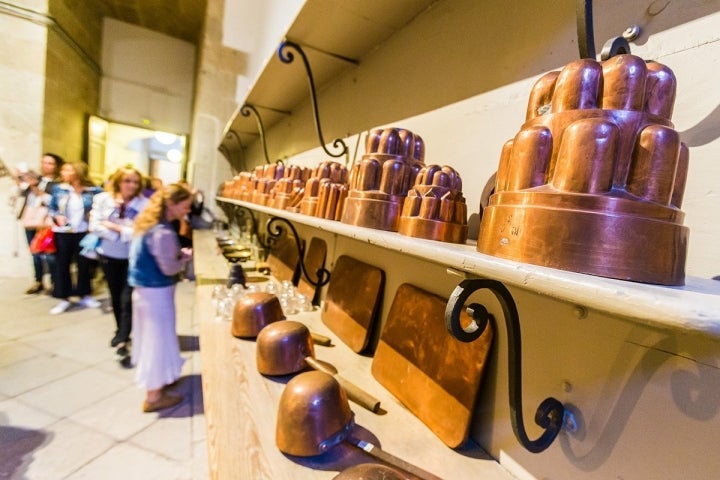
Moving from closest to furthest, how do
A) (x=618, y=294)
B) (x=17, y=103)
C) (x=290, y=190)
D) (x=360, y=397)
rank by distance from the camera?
(x=618, y=294)
(x=360, y=397)
(x=290, y=190)
(x=17, y=103)

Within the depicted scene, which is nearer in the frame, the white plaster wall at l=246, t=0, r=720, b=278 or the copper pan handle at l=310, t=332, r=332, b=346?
the white plaster wall at l=246, t=0, r=720, b=278

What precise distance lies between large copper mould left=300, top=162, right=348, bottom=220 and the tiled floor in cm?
129

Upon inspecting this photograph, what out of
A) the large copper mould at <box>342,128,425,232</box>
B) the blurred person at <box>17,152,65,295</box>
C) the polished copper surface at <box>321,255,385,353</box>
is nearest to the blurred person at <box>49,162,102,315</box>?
the blurred person at <box>17,152,65,295</box>

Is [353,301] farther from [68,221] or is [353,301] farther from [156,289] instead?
[68,221]

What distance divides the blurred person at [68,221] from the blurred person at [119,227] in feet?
3.41

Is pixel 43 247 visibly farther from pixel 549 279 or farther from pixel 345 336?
pixel 549 279

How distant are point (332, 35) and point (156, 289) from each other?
146 centimetres

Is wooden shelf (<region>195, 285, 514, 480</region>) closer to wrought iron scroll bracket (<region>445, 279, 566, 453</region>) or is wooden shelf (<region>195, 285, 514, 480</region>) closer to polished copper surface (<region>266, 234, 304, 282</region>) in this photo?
wrought iron scroll bracket (<region>445, 279, 566, 453</region>)

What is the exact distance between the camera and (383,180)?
62cm

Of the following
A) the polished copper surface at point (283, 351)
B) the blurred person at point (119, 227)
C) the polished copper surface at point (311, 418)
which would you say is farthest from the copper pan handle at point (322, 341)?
the blurred person at point (119, 227)

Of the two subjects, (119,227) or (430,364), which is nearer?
(430,364)

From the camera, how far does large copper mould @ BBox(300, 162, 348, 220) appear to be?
0.77 metres

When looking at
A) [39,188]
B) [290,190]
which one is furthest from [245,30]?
[290,190]

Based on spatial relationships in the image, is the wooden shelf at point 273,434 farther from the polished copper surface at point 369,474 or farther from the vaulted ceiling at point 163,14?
the vaulted ceiling at point 163,14
